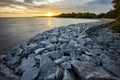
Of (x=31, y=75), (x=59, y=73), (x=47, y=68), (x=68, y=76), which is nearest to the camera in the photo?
(x=68, y=76)

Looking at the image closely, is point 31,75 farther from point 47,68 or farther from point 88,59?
point 88,59

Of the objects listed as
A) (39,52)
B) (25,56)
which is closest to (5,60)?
(25,56)

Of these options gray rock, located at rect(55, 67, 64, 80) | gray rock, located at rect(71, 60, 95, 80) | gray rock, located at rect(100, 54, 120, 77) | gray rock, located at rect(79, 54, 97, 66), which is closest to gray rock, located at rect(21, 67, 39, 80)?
gray rock, located at rect(55, 67, 64, 80)

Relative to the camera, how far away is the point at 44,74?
16.6 ft

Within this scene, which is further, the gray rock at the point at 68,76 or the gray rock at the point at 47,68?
the gray rock at the point at 47,68

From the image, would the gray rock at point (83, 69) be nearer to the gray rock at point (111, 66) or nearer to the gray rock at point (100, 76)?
the gray rock at point (100, 76)

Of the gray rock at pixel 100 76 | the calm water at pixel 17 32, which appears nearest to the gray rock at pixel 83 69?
the gray rock at pixel 100 76

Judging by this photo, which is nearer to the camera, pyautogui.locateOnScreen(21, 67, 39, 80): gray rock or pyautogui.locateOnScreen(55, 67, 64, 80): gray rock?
pyautogui.locateOnScreen(55, 67, 64, 80): gray rock

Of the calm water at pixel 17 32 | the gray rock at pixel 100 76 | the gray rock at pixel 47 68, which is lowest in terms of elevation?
the calm water at pixel 17 32

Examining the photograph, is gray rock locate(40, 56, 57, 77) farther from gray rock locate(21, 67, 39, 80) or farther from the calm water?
the calm water

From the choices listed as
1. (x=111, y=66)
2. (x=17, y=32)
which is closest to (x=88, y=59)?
(x=111, y=66)

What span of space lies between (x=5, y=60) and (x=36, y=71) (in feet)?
9.63

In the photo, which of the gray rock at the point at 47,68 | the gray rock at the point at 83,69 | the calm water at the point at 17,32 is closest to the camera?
the gray rock at the point at 83,69

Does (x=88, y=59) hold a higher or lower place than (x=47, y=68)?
higher
